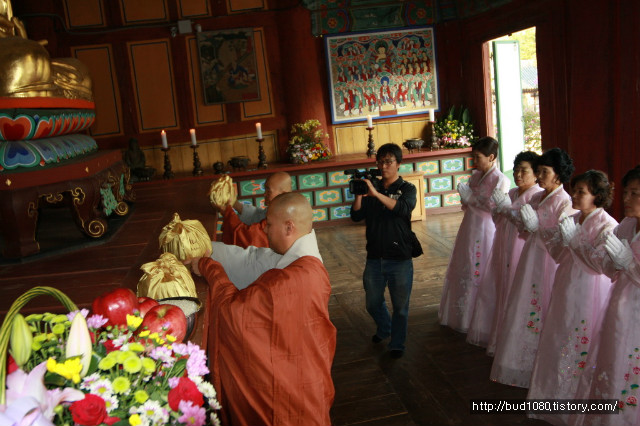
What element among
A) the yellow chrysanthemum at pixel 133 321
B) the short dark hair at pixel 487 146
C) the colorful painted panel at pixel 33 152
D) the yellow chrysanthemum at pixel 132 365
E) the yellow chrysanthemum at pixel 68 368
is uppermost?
the colorful painted panel at pixel 33 152

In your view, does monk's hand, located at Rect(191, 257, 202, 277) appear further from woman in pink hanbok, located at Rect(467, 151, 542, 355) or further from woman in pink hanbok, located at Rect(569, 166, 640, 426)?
woman in pink hanbok, located at Rect(467, 151, 542, 355)

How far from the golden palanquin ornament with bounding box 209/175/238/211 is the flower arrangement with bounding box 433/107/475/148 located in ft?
17.4

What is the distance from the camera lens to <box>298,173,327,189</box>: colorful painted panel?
7070 mm

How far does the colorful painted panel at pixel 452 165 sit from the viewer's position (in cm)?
728

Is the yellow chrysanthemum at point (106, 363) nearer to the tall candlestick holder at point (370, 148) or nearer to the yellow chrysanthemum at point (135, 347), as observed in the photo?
the yellow chrysanthemum at point (135, 347)

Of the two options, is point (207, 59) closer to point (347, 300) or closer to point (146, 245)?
point (347, 300)

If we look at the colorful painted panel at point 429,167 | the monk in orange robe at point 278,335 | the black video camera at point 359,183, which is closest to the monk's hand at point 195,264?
the monk in orange robe at point 278,335

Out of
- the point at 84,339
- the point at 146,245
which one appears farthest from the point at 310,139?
the point at 84,339

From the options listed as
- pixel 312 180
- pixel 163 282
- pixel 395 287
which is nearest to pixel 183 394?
pixel 163 282

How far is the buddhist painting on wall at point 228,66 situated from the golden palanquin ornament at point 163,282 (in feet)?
20.5

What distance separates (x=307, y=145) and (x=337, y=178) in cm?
60

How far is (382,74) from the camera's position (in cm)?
772

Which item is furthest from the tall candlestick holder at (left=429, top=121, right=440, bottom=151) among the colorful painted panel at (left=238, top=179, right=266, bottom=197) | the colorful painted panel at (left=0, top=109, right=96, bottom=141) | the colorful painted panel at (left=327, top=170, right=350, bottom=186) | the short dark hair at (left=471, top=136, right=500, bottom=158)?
the colorful painted panel at (left=0, top=109, right=96, bottom=141)

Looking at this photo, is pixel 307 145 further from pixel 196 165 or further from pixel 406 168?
pixel 196 165
